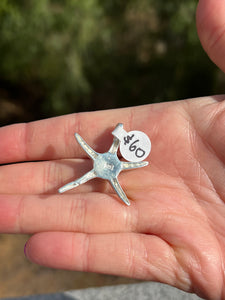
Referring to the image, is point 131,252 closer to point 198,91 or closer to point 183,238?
point 183,238

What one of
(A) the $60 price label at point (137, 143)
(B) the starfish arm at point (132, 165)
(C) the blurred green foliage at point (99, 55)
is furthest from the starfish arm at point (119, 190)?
(C) the blurred green foliage at point (99, 55)

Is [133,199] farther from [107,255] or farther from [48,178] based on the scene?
[48,178]

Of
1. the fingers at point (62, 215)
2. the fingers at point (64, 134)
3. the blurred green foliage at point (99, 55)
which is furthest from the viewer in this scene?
the blurred green foliage at point (99, 55)

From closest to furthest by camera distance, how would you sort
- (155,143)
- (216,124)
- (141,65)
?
(216,124) < (155,143) < (141,65)

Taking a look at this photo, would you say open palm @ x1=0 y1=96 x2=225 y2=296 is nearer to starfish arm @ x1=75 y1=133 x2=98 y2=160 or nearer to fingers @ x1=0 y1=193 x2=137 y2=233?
fingers @ x1=0 y1=193 x2=137 y2=233

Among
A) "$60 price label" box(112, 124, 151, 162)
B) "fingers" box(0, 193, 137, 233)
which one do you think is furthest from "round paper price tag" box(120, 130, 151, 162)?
"fingers" box(0, 193, 137, 233)

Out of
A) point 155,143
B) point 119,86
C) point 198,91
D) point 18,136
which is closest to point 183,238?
point 155,143

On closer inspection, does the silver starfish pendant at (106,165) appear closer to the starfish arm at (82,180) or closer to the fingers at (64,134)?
the starfish arm at (82,180)
